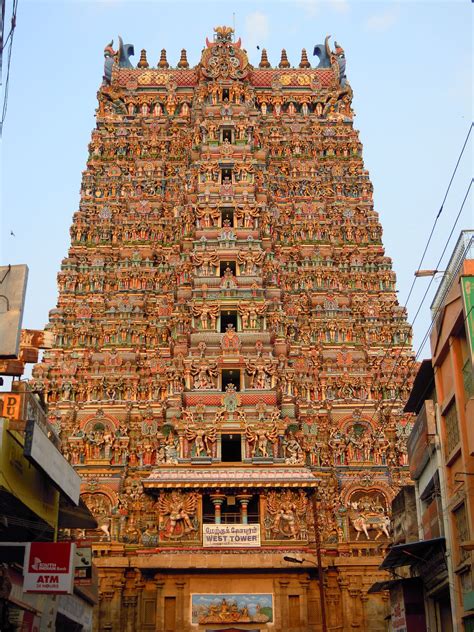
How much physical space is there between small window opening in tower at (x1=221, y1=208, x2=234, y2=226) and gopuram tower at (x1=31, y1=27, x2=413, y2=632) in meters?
0.14

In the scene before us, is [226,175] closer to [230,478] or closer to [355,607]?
[230,478]

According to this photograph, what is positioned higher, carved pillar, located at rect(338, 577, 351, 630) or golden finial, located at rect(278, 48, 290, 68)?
golden finial, located at rect(278, 48, 290, 68)

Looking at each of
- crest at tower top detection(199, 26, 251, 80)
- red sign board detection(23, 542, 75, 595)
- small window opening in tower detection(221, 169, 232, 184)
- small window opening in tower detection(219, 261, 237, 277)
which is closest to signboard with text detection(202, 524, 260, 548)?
small window opening in tower detection(219, 261, 237, 277)

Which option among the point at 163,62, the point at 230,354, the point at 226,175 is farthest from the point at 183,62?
the point at 230,354

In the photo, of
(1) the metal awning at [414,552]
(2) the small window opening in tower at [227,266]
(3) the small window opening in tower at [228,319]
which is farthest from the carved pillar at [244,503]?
(2) the small window opening in tower at [227,266]

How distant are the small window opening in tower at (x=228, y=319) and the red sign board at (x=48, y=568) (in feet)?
104

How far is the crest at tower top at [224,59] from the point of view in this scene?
69.2 metres

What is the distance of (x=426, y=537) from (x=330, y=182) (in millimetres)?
37218

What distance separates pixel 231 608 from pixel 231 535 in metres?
3.61

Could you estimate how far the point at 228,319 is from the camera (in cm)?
5503

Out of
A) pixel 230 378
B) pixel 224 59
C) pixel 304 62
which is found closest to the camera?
pixel 230 378

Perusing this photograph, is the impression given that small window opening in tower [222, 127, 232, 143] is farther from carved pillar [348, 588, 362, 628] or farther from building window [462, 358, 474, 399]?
building window [462, 358, 474, 399]

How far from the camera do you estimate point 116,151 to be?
66938 millimetres

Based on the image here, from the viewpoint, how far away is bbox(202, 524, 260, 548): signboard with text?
43750mm
